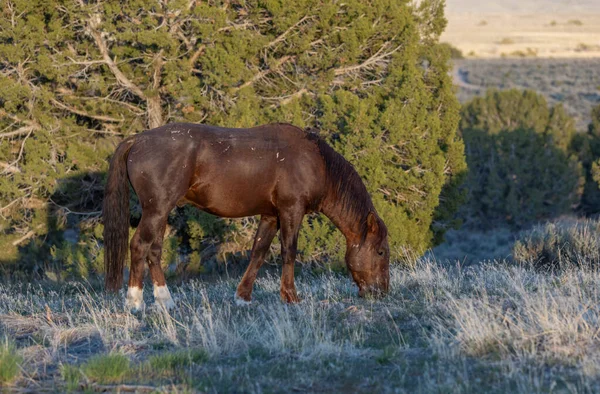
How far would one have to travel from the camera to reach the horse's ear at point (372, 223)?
7.79 meters

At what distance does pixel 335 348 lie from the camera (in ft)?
17.1

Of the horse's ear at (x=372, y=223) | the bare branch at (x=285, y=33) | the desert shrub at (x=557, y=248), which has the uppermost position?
the bare branch at (x=285, y=33)

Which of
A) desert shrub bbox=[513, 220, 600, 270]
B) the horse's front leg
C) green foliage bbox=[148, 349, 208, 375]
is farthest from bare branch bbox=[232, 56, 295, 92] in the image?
green foliage bbox=[148, 349, 208, 375]

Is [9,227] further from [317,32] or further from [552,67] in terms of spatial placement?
[552,67]

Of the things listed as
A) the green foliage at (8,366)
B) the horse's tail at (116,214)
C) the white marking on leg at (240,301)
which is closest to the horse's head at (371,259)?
the white marking on leg at (240,301)

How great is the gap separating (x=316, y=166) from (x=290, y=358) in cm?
282

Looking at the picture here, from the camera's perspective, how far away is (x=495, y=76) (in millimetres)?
52688

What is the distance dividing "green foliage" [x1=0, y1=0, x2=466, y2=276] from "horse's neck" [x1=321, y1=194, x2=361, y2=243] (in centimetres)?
602

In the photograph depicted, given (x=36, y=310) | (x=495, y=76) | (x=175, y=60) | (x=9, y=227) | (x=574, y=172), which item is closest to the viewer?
(x=36, y=310)

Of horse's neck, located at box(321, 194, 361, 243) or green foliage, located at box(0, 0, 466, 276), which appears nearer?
horse's neck, located at box(321, 194, 361, 243)

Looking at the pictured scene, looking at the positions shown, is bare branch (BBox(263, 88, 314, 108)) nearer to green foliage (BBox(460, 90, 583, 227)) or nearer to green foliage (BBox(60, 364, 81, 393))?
green foliage (BBox(460, 90, 583, 227))

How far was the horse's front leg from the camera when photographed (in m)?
7.48

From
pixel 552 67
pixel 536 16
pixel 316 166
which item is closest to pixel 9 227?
pixel 316 166

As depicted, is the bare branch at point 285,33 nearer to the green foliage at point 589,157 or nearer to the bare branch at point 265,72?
the bare branch at point 265,72
